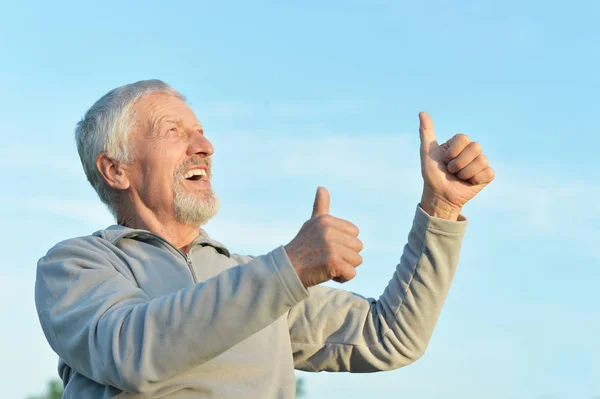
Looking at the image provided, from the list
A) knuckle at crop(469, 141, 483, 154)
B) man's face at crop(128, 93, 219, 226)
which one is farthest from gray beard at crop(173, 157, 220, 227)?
knuckle at crop(469, 141, 483, 154)

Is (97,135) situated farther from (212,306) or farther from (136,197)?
(212,306)

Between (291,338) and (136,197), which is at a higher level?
(136,197)

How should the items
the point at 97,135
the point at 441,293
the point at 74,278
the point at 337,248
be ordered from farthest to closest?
the point at 97,135, the point at 441,293, the point at 74,278, the point at 337,248

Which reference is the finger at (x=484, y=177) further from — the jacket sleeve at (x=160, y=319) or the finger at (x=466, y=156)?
the jacket sleeve at (x=160, y=319)

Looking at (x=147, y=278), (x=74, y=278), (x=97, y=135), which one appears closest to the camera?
(x=74, y=278)

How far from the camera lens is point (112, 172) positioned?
439 cm

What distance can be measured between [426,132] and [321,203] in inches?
43.0

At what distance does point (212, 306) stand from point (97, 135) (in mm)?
1683

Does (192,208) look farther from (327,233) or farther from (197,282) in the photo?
(327,233)

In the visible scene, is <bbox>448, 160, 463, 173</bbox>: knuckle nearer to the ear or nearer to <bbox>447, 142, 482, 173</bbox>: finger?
<bbox>447, 142, 482, 173</bbox>: finger

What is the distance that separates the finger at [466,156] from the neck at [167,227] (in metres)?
1.25

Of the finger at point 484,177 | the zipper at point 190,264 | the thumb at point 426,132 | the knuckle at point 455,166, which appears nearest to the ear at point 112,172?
the zipper at point 190,264

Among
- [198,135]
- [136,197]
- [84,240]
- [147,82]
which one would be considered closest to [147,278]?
[84,240]

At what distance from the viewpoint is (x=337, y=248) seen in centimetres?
296
